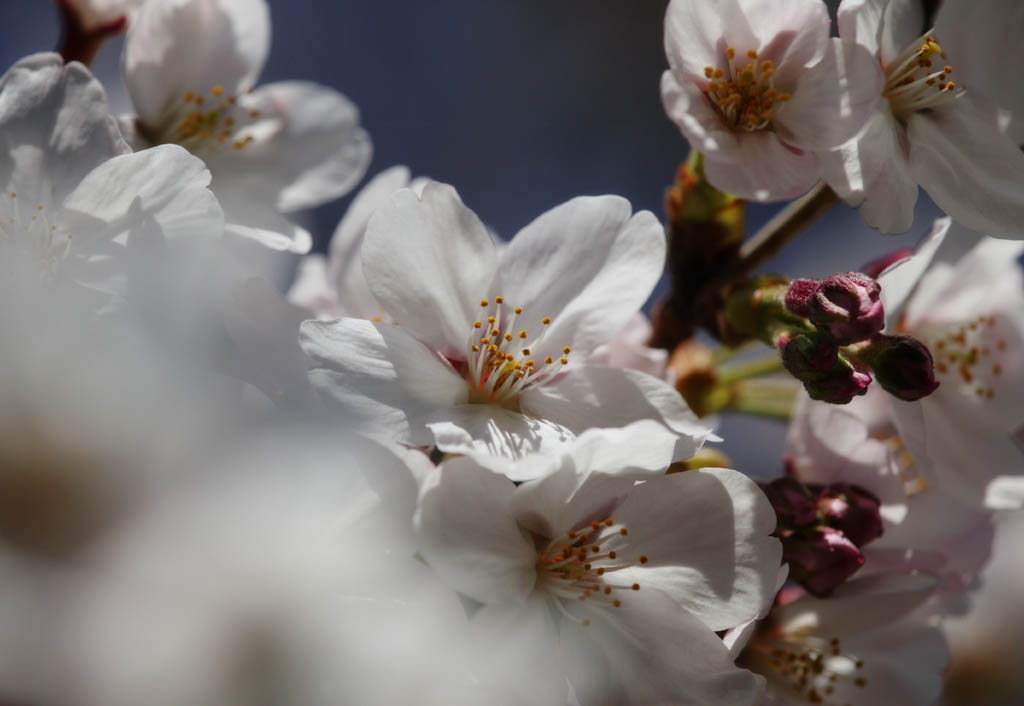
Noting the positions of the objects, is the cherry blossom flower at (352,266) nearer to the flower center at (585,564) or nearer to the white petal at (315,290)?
the white petal at (315,290)

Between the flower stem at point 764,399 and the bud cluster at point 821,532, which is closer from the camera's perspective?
the bud cluster at point 821,532

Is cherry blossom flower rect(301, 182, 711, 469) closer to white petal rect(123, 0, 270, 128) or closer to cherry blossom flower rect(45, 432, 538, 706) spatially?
cherry blossom flower rect(45, 432, 538, 706)

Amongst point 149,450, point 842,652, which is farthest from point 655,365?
point 149,450

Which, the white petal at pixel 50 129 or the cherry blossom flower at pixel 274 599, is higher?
the white petal at pixel 50 129

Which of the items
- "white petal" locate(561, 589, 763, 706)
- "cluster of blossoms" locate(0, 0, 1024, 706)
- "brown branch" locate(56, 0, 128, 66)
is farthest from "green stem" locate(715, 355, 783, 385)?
"brown branch" locate(56, 0, 128, 66)

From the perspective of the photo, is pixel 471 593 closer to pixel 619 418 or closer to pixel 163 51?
pixel 619 418

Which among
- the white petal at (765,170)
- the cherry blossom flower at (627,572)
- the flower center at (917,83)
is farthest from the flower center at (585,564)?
the flower center at (917,83)
